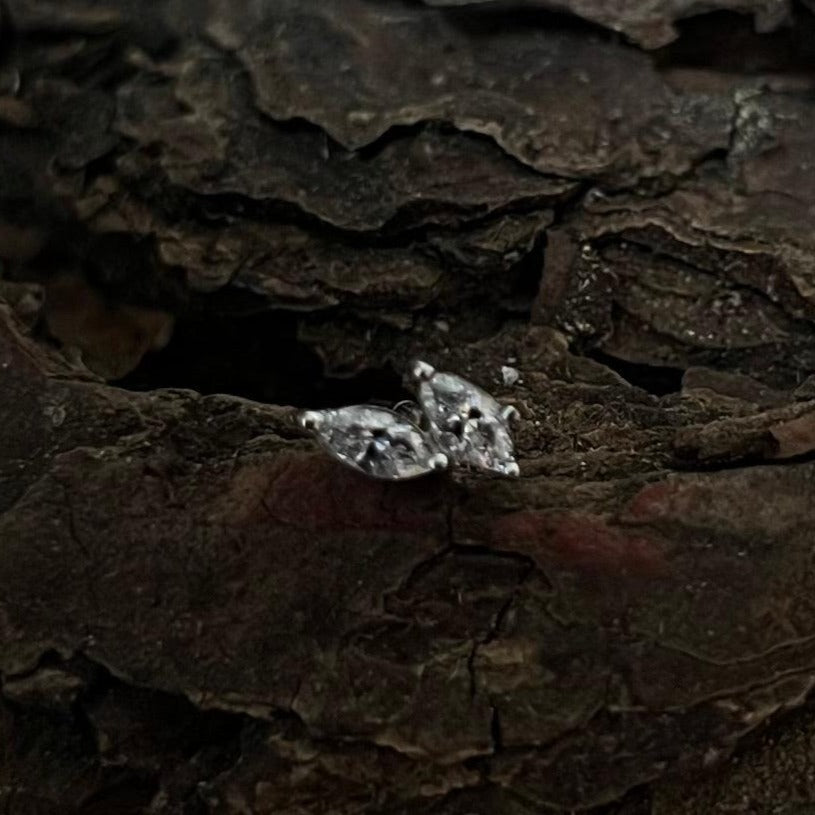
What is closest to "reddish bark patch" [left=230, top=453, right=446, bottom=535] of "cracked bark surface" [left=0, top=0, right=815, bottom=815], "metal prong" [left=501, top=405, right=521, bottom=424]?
"cracked bark surface" [left=0, top=0, right=815, bottom=815]

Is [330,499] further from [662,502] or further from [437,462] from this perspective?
[662,502]

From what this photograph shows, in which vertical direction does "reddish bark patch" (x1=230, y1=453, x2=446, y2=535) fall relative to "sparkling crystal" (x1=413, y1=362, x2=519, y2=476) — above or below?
below

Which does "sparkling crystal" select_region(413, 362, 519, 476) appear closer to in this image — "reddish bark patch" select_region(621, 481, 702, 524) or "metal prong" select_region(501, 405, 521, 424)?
"metal prong" select_region(501, 405, 521, 424)

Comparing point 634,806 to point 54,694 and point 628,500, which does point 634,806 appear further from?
point 54,694

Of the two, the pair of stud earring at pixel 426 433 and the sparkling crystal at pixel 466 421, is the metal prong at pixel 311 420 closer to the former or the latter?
the pair of stud earring at pixel 426 433

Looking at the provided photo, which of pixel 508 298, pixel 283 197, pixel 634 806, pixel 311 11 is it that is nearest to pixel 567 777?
pixel 634 806

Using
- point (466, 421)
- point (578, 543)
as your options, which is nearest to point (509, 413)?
point (466, 421)

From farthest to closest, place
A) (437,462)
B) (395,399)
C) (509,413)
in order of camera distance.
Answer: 1. (395,399)
2. (509,413)
3. (437,462)
